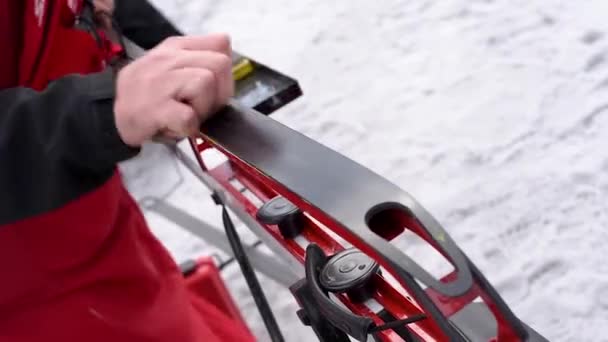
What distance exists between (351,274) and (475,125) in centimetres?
99

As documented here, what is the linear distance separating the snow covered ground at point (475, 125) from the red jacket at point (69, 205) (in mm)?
535

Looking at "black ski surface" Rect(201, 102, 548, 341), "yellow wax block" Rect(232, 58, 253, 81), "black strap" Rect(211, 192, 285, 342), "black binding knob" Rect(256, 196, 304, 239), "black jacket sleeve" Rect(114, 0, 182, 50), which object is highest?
"black ski surface" Rect(201, 102, 548, 341)

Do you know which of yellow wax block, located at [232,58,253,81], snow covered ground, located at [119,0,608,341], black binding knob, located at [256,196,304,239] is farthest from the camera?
snow covered ground, located at [119,0,608,341]

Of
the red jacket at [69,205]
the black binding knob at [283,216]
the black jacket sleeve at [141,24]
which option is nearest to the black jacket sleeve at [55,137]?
the red jacket at [69,205]

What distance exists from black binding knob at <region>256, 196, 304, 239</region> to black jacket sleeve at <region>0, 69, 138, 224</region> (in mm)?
139

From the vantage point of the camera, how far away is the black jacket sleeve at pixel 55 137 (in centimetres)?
45

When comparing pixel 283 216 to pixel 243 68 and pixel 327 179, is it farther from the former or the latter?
pixel 243 68

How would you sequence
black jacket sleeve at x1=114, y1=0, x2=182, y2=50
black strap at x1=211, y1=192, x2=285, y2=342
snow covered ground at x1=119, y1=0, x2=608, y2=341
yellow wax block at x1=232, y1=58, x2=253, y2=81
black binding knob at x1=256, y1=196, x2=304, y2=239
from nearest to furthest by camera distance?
black binding knob at x1=256, y1=196, x2=304, y2=239 → black strap at x1=211, y1=192, x2=285, y2=342 → black jacket sleeve at x1=114, y1=0, x2=182, y2=50 → yellow wax block at x1=232, y1=58, x2=253, y2=81 → snow covered ground at x1=119, y1=0, x2=608, y2=341

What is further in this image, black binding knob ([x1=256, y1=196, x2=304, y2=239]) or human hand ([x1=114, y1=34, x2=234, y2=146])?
black binding knob ([x1=256, y1=196, x2=304, y2=239])

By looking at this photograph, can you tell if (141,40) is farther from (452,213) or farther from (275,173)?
(452,213)

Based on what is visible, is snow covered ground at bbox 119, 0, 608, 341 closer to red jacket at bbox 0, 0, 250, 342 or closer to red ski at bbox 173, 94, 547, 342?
red jacket at bbox 0, 0, 250, 342

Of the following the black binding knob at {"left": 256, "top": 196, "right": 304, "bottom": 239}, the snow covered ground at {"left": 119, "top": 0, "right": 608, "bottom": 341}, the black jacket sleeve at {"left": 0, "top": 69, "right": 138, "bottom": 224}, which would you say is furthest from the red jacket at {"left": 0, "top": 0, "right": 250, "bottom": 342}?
the snow covered ground at {"left": 119, "top": 0, "right": 608, "bottom": 341}

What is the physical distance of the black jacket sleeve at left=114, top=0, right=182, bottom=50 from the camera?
0.78m

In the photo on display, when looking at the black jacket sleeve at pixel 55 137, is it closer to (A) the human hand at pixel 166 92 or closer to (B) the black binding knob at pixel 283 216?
(A) the human hand at pixel 166 92
